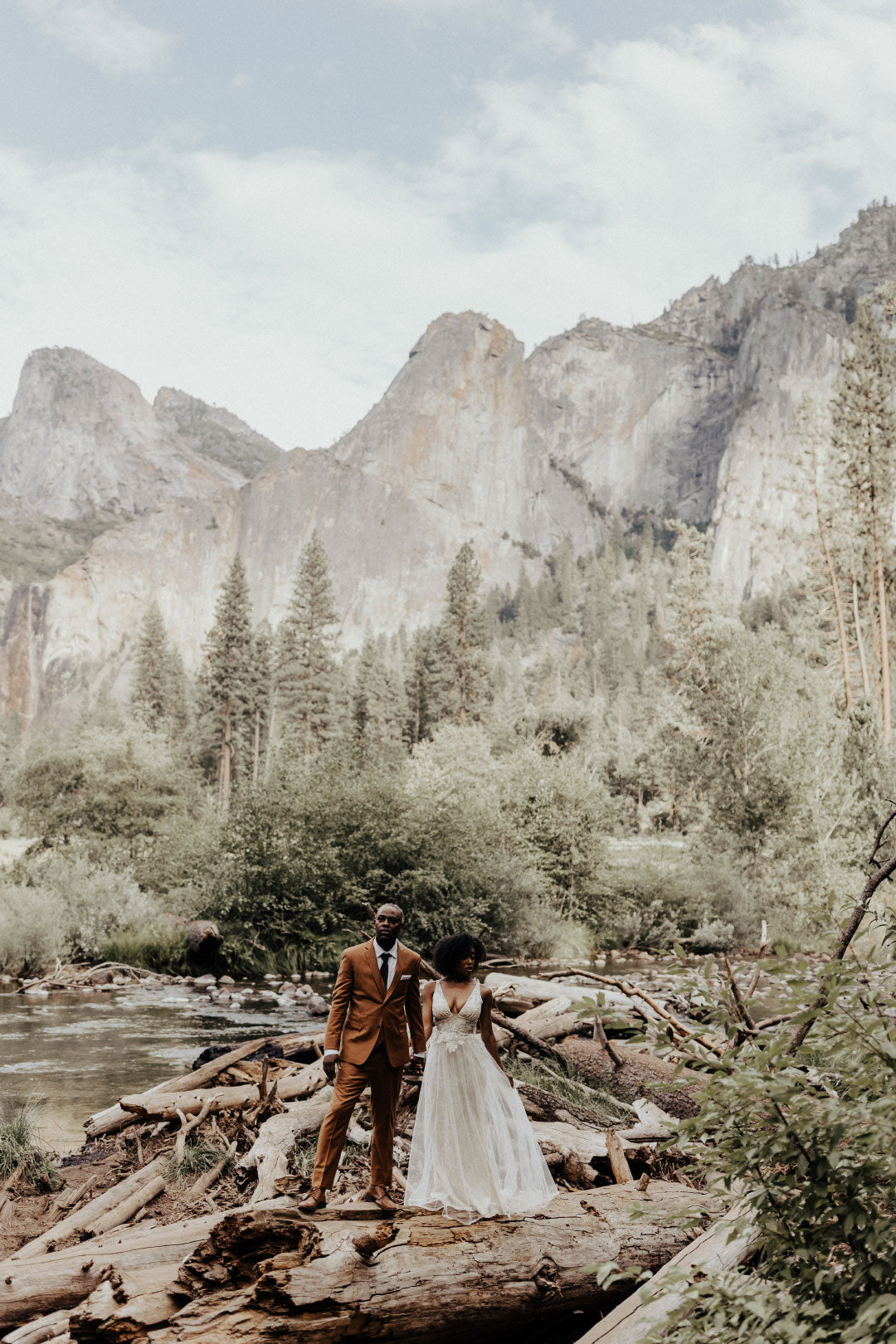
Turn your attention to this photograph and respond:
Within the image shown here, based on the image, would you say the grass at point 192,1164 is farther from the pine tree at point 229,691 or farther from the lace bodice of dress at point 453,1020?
the pine tree at point 229,691

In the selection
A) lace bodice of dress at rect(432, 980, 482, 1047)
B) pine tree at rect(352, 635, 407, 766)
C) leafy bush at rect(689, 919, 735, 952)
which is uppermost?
pine tree at rect(352, 635, 407, 766)

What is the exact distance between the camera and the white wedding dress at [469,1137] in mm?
5379

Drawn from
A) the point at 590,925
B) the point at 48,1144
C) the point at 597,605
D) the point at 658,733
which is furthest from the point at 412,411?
the point at 48,1144

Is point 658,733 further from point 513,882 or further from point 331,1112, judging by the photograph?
point 331,1112

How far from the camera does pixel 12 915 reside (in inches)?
862

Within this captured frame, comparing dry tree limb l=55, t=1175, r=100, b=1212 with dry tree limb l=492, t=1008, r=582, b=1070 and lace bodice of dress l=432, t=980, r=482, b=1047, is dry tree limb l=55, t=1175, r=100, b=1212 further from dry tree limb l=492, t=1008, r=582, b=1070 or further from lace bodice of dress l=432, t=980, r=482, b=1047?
lace bodice of dress l=432, t=980, r=482, b=1047

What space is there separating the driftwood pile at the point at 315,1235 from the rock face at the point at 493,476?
105m

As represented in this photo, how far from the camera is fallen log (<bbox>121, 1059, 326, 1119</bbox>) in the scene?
8.70 meters

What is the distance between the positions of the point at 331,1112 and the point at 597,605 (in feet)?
401

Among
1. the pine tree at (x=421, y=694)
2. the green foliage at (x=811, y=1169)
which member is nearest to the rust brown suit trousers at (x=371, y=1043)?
the green foliage at (x=811, y=1169)

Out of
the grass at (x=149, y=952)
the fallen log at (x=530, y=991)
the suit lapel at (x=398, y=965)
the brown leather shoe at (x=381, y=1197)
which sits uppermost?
the suit lapel at (x=398, y=965)

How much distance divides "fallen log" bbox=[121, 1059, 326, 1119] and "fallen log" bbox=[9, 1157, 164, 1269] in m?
0.88

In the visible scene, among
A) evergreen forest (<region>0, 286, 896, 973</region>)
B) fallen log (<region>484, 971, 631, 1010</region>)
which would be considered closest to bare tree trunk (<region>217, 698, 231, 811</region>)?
evergreen forest (<region>0, 286, 896, 973</region>)

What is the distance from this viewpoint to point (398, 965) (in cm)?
611
